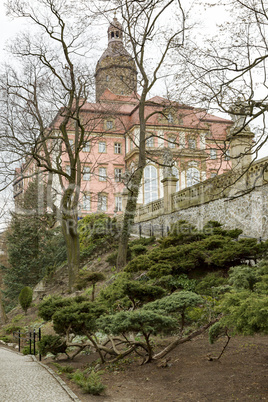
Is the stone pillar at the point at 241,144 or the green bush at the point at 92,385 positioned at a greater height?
the stone pillar at the point at 241,144

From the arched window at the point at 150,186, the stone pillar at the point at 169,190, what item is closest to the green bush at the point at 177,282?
the stone pillar at the point at 169,190

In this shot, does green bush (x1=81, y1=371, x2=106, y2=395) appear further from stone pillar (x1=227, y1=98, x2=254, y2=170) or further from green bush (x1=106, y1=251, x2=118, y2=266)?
green bush (x1=106, y1=251, x2=118, y2=266)

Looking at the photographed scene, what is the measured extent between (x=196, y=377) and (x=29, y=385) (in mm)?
2940

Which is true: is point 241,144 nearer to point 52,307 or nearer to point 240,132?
point 240,132

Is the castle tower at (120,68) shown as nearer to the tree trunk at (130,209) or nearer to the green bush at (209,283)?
the tree trunk at (130,209)

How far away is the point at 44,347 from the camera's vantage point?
33.1ft

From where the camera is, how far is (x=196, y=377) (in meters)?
6.99

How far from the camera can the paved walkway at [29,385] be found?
6.71 m

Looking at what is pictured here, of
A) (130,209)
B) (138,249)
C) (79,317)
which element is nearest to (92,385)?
(79,317)

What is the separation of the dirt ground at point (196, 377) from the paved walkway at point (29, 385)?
13.4 inches

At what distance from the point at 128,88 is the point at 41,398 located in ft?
46.9

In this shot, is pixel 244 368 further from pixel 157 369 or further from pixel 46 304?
→ pixel 46 304

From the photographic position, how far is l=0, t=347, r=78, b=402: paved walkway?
6715 millimetres

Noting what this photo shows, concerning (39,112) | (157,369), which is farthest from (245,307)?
(39,112)
